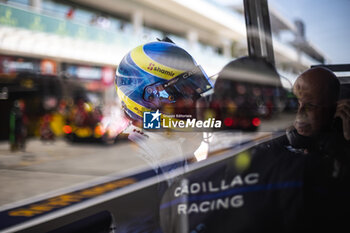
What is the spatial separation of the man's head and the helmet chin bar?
0.40 meters

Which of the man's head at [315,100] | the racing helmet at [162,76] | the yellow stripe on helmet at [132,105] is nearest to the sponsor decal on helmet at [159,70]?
the racing helmet at [162,76]

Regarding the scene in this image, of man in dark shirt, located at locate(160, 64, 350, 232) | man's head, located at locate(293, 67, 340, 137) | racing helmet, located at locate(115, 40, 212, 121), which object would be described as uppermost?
racing helmet, located at locate(115, 40, 212, 121)

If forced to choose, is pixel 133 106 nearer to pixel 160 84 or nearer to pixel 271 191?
pixel 160 84

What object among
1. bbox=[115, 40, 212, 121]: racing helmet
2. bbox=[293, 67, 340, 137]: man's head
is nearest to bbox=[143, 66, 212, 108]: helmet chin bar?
bbox=[115, 40, 212, 121]: racing helmet

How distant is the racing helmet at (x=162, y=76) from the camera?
1444 mm

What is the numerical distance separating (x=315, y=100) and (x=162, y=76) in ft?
2.14

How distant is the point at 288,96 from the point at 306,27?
349 millimetres

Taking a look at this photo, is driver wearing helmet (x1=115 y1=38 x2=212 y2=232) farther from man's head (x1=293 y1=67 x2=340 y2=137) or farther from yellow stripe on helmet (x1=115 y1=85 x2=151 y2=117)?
man's head (x1=293 y1=67 x2=340 y2=137)

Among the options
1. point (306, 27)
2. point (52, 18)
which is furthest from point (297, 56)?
point (52, 18)

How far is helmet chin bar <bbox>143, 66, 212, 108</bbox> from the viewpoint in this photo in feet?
4.72

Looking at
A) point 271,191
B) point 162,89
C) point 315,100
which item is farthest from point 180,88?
point 271,191

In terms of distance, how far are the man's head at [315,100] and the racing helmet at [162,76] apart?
41 cm

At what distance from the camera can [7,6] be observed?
8.12 metres

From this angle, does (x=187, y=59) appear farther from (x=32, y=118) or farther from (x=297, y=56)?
(x=32, y=118)
